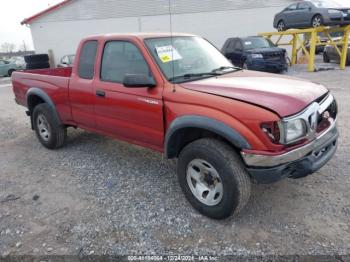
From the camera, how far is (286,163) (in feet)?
8.83

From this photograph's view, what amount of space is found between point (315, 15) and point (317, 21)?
298mm

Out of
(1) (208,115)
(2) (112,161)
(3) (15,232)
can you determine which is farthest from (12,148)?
(1) (208,115)

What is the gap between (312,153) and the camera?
2.84 m

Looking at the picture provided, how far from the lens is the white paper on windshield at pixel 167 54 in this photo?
3.51 m

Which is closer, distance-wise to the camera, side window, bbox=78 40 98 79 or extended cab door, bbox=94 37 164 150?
extended cab door, bbox=94 37 164 150

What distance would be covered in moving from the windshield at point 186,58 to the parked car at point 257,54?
28.9 ft

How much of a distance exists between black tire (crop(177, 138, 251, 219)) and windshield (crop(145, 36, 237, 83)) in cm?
81

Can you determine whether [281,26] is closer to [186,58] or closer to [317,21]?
[317,21]

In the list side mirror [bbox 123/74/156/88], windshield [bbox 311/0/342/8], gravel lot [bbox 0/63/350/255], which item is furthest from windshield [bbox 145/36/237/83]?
windshield [bbox 311/0/342/8]

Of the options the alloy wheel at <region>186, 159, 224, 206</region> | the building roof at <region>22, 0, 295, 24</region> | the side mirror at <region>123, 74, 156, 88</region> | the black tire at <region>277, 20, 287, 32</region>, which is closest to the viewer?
the alloy wheel at <region>186, 159, 224, 206</region>

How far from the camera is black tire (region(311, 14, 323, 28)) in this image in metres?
13.5

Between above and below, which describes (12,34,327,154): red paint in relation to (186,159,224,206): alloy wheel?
above

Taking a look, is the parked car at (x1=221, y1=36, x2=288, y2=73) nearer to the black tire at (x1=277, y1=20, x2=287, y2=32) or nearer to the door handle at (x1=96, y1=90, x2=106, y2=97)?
the black tire at (x1=277, y1=20, x2=287, y2=32)

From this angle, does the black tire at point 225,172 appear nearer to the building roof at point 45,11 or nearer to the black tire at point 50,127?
the black tire at point 50,127
